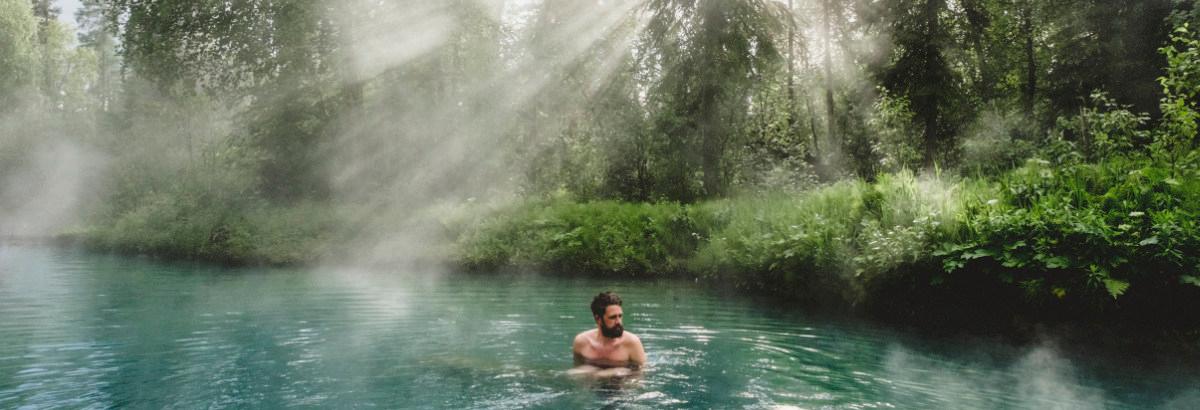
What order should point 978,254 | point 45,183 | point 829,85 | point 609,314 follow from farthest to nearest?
point 45,183 < point 829,85 < point 978,254 < point 609,314

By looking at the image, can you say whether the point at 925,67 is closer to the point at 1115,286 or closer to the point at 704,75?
the point at 704,75

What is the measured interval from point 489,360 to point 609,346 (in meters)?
1.62

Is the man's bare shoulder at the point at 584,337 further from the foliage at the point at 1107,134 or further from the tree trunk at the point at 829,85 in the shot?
the tree trunk at the point at 829,85

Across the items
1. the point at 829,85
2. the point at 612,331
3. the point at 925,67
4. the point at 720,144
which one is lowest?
the point at 612,331

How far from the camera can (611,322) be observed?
7.98 metres

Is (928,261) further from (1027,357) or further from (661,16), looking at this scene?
(661,16)

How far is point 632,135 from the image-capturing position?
2464cm

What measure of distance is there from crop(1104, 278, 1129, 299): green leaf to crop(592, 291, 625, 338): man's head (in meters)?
5.38

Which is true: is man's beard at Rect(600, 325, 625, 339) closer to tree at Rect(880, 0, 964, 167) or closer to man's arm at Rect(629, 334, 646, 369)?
man's arm at Rect(629, 334, 646, 369)

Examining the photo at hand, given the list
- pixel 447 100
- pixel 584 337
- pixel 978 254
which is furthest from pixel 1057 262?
pixel 447 100

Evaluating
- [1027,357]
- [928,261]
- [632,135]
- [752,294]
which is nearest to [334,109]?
[632,135]

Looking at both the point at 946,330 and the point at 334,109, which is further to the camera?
the point at 334,109

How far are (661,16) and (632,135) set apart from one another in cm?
384

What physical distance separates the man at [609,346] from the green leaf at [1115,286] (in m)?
5.16
